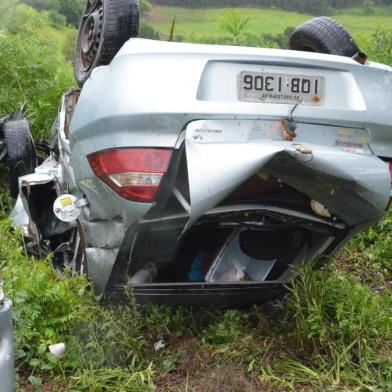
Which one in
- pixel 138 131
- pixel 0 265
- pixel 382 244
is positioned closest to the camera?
pixel 138 131

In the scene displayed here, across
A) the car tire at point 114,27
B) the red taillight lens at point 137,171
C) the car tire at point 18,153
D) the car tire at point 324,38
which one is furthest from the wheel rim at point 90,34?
the car tire at point 18,153

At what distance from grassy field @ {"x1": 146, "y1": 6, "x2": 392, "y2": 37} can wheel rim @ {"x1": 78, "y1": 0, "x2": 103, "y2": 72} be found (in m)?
0.31

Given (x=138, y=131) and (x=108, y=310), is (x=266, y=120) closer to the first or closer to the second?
(x=138, y=131)

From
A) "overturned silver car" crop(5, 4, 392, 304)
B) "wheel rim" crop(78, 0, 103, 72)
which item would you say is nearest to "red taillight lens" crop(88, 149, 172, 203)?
"overturned silver car" crop(5, 4, 392, 304)

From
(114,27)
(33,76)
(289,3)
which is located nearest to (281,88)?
(114,27)

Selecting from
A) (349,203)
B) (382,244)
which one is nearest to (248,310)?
(349,203)

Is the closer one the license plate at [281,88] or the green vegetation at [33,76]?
the license plate at [281,88]

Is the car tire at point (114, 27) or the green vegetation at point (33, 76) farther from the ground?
the car tire at point (114, 27)

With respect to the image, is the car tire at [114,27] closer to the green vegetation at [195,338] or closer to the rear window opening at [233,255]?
the green vegetation at [195,338]

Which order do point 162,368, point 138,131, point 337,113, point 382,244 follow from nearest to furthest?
point 138,131 < point 337,113 < point 162,368 < point 382,244

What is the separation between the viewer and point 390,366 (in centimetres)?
381

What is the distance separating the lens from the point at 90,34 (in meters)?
4.73

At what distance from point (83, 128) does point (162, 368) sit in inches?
50.7

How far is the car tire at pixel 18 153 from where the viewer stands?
6188 mm
